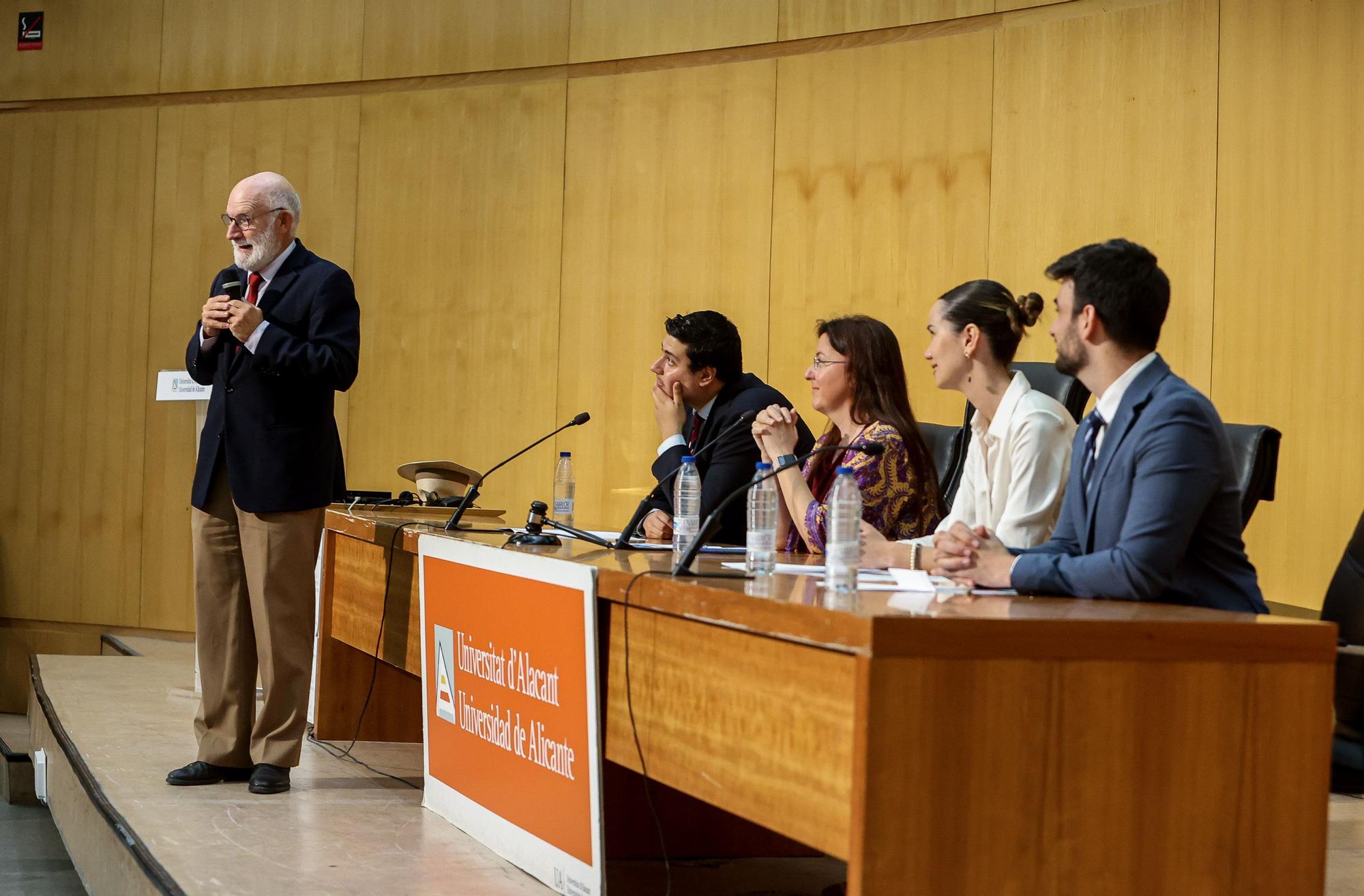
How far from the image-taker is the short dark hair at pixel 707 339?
3377 mm

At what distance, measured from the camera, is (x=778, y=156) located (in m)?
5.18

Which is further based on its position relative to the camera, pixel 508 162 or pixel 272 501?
pixel 508 162

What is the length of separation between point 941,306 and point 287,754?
1719mm

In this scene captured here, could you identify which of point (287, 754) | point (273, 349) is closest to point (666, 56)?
point (273, 349)

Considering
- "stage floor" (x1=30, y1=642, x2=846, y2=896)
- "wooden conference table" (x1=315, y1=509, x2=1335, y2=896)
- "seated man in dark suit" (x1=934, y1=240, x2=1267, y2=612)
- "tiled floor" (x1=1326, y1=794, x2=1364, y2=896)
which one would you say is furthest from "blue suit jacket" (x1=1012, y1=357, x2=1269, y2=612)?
"stage floor" (x1=30, y1=642, x2=846, y2=896)

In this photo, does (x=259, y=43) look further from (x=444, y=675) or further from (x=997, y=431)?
Answer: (x=997, y=431)

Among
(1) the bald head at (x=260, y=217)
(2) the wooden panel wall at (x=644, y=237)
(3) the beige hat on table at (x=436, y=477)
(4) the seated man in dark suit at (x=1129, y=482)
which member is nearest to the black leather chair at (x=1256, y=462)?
(4) the seated man in dark suit at (x=1129, y=482)

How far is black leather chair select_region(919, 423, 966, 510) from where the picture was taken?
3369 millimetres

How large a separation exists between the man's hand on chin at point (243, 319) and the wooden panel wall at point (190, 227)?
3434 millimetres

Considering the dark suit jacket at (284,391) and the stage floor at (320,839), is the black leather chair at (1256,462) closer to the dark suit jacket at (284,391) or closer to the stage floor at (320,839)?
the stage floor at (320,839)

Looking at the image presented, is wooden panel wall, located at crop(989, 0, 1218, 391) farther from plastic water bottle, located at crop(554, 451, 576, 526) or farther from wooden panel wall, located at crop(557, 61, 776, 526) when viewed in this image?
plastic water bottle, located at crop(554, 451, 576, 526)

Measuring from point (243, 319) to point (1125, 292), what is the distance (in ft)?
5.90

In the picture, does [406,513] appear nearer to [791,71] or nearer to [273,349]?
[273,349]

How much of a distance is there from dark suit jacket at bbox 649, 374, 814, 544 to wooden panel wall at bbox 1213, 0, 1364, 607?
1.54 metres
